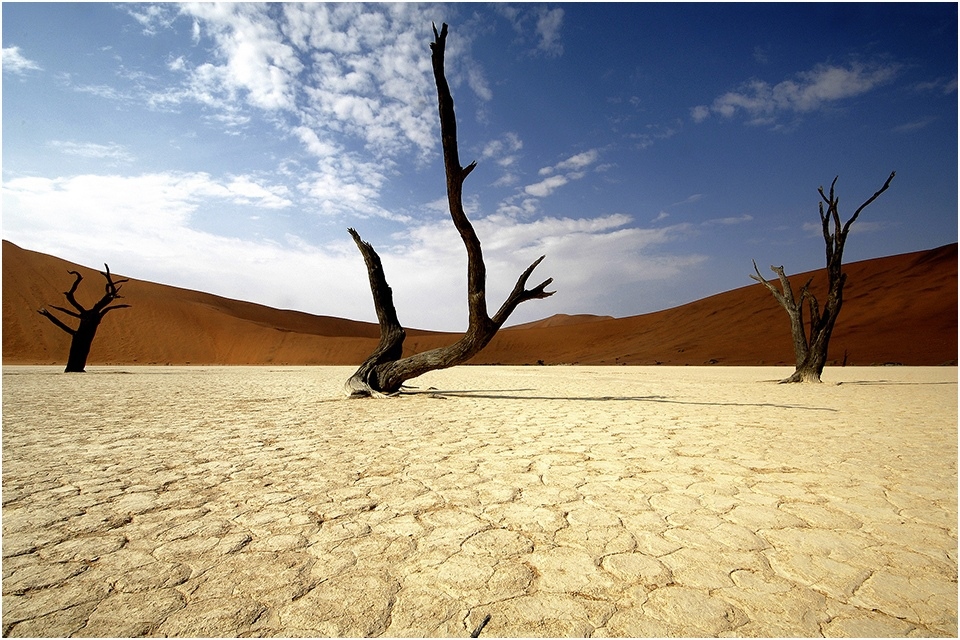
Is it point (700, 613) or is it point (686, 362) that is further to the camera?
point (686, 362)

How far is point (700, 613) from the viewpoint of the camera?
4.60 ft

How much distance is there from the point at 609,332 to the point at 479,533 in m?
35.9

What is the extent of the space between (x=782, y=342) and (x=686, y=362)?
544 cm

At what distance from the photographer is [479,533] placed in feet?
6.50

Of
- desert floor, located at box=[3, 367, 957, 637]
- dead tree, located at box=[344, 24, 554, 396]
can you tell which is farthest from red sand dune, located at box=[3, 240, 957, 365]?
desert floor, located at box=[3, 367, 957, 637]

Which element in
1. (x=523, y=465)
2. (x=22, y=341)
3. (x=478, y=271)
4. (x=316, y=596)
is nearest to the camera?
(x=316, y=596)

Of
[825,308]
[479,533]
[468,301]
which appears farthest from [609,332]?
[479,533]

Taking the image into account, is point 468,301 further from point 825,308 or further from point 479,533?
point 825,308

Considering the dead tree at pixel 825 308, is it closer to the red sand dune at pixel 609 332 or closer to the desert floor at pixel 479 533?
the desert floor at pixel 479 533

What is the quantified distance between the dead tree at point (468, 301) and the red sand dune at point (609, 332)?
816 inches

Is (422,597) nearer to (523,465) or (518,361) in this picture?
(523,465)

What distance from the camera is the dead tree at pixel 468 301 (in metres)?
6.75

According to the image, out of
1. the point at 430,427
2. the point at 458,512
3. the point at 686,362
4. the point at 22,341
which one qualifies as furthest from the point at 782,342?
the point at 22,341

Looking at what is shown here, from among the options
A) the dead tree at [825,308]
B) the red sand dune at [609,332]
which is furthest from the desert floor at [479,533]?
the red sand dune at [609,332]
